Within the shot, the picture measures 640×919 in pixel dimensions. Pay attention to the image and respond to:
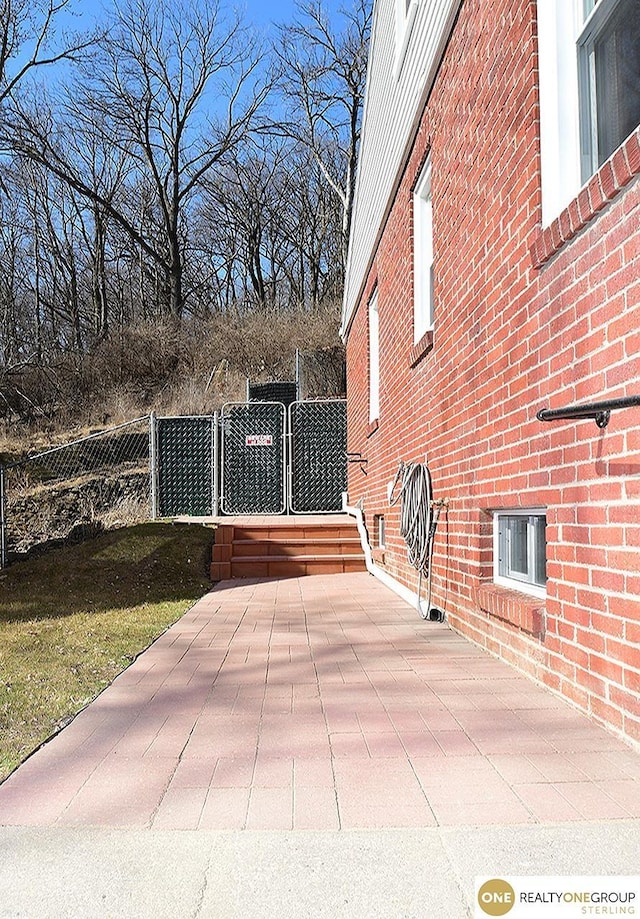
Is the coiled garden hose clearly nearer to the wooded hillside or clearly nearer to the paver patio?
the paver patio

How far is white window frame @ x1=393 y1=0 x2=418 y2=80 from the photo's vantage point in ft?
18.8

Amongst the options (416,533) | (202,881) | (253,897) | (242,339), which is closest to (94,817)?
(202,881)

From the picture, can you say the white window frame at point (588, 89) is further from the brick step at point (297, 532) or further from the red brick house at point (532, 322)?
the brick step at point (297, 532)

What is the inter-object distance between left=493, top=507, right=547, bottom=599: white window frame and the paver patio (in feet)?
1.33

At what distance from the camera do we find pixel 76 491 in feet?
40.8

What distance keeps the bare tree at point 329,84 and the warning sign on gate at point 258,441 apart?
1080cm

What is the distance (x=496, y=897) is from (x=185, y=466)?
1104 centimetres

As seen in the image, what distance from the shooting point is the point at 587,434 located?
2.60 metres

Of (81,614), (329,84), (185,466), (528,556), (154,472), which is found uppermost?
(329,84)

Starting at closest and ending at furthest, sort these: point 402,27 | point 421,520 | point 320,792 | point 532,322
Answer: point 320,792, point 532,322, point 421,520, point 402,27

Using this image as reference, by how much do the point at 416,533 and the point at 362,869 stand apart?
3.76 meters

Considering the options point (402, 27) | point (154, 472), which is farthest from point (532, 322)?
point (154, 472)
